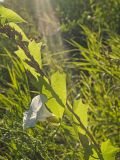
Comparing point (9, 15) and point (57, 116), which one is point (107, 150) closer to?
point (57, 116)

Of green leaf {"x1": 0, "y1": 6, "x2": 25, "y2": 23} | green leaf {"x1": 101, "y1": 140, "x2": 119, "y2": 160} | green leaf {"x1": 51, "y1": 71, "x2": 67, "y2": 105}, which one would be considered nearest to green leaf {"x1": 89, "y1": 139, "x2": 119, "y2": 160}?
green leaf {"x1": 101, "y1": 140, "x2": 119, "y2": 160}

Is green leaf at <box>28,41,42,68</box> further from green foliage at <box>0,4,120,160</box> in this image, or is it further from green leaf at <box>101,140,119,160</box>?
green leaf at <box>101,140,119,160</box>

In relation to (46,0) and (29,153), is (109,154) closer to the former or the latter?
(29,153)

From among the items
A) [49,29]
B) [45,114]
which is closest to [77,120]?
[45,114]

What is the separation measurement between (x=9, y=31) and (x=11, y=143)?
406 mm

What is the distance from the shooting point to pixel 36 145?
2.67 ft

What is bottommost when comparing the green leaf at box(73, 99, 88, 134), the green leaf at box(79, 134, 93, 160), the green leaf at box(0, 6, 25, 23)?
the green leaf at box(79, 134, 93, 160)

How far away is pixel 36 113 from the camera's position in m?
0.50

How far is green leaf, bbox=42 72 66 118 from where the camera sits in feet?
1.81

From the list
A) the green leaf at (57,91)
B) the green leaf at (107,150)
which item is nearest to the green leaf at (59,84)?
the green leaf at (57,91)

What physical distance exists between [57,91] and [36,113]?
0.21ft

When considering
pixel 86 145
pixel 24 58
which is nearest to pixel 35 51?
pixel 24 58

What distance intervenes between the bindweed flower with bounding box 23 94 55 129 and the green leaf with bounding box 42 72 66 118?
26mm

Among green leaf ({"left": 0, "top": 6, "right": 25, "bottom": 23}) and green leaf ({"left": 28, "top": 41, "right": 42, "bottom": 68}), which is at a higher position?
green leaf ({"left": 0, "top": 6, "right": 25, "bottom": 23})
